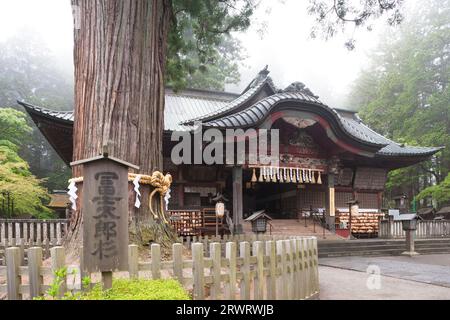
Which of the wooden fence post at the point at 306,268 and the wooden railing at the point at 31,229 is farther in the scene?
the wooden railing at the point at 31,229

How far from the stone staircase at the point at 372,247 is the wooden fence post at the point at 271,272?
8.83 meters

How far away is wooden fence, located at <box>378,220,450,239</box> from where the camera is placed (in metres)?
17.6

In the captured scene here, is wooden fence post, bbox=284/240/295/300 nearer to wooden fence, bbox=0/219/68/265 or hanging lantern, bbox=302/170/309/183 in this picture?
wooden fence, bbox=0/219/68/265

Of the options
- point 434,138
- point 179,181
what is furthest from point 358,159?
point 434,138

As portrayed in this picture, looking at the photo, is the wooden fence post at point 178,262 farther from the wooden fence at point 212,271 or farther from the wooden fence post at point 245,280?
the wooden fence post at point 245,280

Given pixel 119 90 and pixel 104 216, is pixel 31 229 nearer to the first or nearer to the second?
pixel 119 90

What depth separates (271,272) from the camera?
487 cm

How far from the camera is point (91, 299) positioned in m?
3.51

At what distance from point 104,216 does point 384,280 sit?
6.47m

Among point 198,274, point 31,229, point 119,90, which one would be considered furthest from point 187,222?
point 198,274

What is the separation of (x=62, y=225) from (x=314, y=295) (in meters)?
9.91

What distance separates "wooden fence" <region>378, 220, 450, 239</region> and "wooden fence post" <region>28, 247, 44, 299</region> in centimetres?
1656

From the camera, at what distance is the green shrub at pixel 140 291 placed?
3.58 meters

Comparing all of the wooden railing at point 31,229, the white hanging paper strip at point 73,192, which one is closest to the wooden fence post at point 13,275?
the white hanging paper strip at point 73,192
